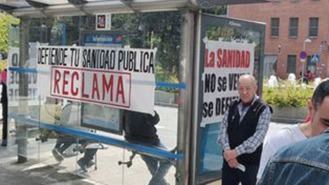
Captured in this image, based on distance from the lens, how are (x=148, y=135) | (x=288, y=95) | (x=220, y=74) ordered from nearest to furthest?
1. (x=220, y=74)
2. (x=148, y=135)
3. (x=288, y=95)

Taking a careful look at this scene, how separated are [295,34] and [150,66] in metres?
49.3

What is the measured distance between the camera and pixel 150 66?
601 cm

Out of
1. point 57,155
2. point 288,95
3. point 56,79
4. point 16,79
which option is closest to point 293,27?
point 288,95

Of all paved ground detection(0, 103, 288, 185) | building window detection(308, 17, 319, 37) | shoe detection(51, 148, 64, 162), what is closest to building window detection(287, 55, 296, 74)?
building window detection(308, 17, 319, 37)

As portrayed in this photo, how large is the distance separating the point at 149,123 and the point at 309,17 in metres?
48.7

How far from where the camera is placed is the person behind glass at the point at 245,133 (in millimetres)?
4875

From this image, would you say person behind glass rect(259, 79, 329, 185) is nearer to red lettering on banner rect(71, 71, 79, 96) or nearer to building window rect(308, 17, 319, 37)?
red lettering on banner rect(71, 71, 79, 96)

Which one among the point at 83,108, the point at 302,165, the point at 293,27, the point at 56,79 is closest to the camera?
the point at 302,165

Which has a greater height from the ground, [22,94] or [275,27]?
[275,27]

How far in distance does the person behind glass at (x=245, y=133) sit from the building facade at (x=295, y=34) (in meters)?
45.4

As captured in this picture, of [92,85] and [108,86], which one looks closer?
[108,86]

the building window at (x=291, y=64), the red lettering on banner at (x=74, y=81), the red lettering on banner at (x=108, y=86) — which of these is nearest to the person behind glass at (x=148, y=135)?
the red lettering on banner at (x=108, y=86)

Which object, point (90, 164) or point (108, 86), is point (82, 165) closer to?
point (90, 164)

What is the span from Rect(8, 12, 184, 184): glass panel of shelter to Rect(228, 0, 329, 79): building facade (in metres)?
42.8
